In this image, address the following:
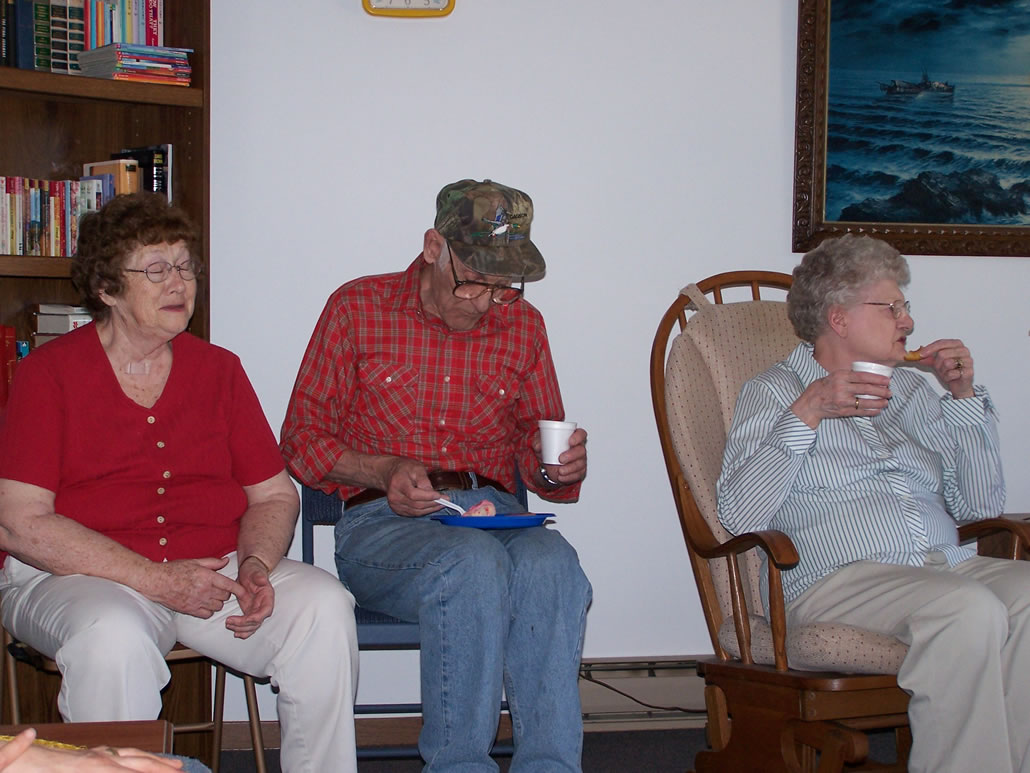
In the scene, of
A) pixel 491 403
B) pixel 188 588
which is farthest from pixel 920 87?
pixel 188 588

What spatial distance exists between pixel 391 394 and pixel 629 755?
3.87ft

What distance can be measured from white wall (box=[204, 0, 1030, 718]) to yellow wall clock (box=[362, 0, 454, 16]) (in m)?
0.06

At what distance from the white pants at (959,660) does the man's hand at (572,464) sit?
24.6 inches

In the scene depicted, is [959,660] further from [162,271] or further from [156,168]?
[156,168]

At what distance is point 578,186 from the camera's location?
309 centimetres

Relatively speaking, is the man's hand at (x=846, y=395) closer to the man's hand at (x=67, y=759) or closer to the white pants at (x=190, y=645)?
the white pants at (x=190, y=645)

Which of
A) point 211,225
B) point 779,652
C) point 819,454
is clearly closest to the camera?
point 779,652

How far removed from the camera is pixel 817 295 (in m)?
2.55

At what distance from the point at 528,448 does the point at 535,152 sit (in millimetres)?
860

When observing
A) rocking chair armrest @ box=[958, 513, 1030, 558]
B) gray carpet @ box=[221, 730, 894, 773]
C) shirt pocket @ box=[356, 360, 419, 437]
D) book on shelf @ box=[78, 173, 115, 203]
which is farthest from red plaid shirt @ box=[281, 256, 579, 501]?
rocking chair armrest @ box=[958, 513, 1030, 558]

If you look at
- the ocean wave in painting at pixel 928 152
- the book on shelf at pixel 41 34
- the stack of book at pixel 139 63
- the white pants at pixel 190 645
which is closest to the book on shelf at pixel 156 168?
the stack of book at pixel 139 63

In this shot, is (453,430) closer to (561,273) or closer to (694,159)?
(561,273)

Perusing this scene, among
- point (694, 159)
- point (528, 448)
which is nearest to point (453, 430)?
point (528, 448)

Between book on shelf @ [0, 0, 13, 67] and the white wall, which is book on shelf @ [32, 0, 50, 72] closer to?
book on shelf @ [0, 0, 13, 67]
